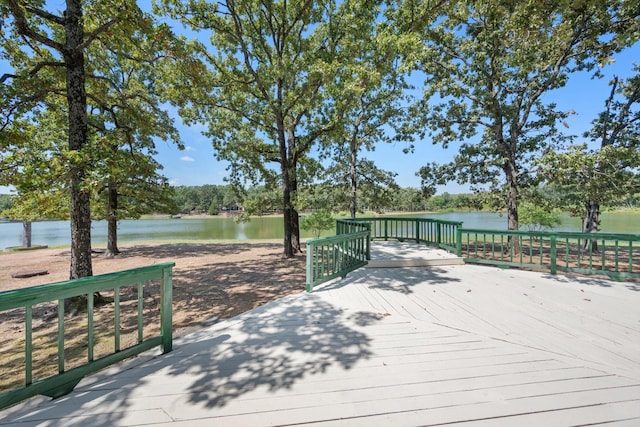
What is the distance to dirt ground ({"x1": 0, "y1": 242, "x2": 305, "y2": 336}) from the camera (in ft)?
16.3

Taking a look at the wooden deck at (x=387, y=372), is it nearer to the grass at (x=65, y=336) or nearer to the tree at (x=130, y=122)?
the grass at (x=65, y=336)

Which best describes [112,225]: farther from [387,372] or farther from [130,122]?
[387,372]

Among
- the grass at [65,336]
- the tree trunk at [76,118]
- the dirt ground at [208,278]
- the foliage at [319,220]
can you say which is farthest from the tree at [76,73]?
the foliage at [319,220]

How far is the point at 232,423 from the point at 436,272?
17.6ft

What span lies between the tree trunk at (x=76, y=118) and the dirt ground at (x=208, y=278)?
6.05 ft

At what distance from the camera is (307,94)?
8.44 metres

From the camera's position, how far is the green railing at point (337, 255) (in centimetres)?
483

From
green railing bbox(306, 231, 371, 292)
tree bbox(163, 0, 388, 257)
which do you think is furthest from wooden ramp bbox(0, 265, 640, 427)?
tree bbox(163, 0, 388, 257)

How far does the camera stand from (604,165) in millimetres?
8594

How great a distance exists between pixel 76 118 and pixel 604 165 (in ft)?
43.9

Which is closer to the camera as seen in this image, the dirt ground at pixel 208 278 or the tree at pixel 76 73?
the tree at pixel 76 73

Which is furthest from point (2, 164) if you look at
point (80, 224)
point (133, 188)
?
point (133, 188)

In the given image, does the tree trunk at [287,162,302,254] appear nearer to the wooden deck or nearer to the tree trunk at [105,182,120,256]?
the wooden deck

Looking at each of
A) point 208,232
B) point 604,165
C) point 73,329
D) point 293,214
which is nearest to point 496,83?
point 604,165
